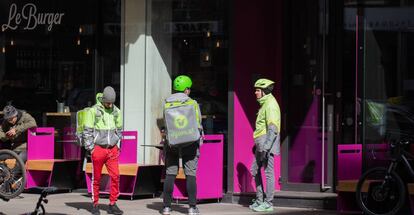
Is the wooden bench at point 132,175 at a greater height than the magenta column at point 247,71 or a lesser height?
lesser

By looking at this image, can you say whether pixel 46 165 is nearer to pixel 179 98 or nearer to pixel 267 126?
pixel 179 98

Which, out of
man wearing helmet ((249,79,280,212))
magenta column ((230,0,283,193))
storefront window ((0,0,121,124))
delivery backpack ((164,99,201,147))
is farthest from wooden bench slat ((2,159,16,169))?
man wearing helmet ((249,79,280,212))

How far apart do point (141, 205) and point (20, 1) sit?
196 inches

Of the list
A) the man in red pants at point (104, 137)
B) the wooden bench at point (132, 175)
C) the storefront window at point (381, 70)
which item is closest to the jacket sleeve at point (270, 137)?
the storefront window at point (381, 70)

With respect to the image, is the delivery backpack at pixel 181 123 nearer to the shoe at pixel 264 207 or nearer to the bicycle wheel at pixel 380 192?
the shoe at pixel 264 207

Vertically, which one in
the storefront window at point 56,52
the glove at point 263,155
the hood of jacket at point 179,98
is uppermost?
the storefront window at point 56,52

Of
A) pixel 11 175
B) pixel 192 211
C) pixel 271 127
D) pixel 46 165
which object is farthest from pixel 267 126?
pixel 46 165

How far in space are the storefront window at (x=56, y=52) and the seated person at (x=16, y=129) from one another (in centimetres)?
98

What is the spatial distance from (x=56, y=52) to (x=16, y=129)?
5.98 feet

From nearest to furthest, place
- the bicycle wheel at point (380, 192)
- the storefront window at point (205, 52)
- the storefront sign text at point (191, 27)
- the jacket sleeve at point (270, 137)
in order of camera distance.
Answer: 1. the bicycle wheel at point (380, 192)
2. the jacket sleeve at point (270, 137)
3. the storefront window at point (205, 52)
4. the storefront sign text at point (191, 27)

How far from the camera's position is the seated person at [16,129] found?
Answer: 12.5 m

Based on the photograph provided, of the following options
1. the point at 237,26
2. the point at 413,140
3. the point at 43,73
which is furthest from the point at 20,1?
the point at 413,140

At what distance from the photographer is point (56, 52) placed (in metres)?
13.7

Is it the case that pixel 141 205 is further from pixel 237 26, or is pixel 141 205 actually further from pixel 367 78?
pixel 367 78
